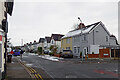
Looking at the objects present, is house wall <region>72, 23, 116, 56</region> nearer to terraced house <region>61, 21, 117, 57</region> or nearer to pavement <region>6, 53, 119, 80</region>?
terraced house <region>61, 21, 117, 57</region>

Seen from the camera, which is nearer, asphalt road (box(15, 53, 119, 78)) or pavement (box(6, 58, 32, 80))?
pavement (box(6, 58, 32, 80))

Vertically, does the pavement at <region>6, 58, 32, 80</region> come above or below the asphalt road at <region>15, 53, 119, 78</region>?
above

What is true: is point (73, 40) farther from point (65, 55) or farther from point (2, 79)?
point (2, 79)

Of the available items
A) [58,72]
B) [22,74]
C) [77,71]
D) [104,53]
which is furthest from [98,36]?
[22,74]

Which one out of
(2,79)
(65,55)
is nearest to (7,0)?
(2,79)

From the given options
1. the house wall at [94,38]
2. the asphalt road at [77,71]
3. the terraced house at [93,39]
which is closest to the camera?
the asphalt road at [77,71]

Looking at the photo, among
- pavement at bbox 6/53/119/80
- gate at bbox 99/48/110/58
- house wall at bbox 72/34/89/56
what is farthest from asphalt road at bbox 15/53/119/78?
house wall at bbox 72/34/89/56

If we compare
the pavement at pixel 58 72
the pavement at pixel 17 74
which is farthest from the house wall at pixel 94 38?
the pavement at pixel 17 74

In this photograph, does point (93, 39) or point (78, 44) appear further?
point (78, 44)

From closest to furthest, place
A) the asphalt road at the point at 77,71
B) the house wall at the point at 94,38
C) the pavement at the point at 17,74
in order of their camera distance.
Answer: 1. the pavement at the point at 17,74
2. the asphalt road at the point at 77,71
3. the house wall at the point at 94,38

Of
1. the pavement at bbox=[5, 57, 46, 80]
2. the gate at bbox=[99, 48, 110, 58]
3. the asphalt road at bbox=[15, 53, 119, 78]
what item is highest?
the gate at bbox=[99, 48, 110, 58]

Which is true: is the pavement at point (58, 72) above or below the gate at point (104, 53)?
below

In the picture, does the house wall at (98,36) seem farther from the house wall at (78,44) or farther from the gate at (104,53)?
the gate at (104,53)

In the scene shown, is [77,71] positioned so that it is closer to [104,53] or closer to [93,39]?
[104,53]
